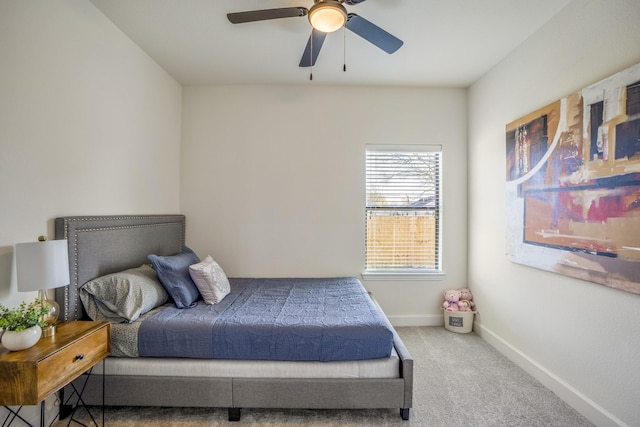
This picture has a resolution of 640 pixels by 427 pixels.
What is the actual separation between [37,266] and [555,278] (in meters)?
3.29

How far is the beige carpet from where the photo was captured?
1.88 metres

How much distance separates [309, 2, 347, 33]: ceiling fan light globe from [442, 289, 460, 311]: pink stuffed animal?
115 inches

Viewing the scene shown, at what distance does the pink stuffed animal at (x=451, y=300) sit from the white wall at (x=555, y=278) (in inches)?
8.4

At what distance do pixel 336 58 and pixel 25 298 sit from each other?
2923 mm

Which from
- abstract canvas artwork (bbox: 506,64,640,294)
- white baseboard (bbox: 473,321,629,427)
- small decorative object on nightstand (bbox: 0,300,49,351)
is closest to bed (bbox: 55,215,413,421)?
small decorative object on nightstand (bbox: 0,300,49,351)

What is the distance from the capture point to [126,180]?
2.53 m

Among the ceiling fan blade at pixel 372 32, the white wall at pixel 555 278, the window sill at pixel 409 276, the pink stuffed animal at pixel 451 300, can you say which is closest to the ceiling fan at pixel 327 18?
the ceiling fan blade at pixel 372 32

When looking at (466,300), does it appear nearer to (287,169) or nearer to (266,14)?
(287,169)

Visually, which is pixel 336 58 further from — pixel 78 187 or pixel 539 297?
pixel 539 297

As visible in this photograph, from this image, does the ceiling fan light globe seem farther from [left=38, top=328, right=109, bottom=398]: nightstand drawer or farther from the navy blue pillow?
[left=38, top=328, right=109, bottom=398]: nightstand drawer

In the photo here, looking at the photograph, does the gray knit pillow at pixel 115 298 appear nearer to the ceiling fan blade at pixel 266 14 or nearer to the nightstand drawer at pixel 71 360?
the nightstand drawer at pixel 71 360

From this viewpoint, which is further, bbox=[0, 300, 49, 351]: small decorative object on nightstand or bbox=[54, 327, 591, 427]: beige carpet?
bbox=[54, 327, 591, 427]: beige carpet

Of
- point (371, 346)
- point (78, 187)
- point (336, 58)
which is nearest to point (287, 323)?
point (371, 346)

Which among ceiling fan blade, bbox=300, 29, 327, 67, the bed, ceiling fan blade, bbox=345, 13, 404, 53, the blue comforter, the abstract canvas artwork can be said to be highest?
ceiling fan blade, bbox=300, 29, 327, 67
